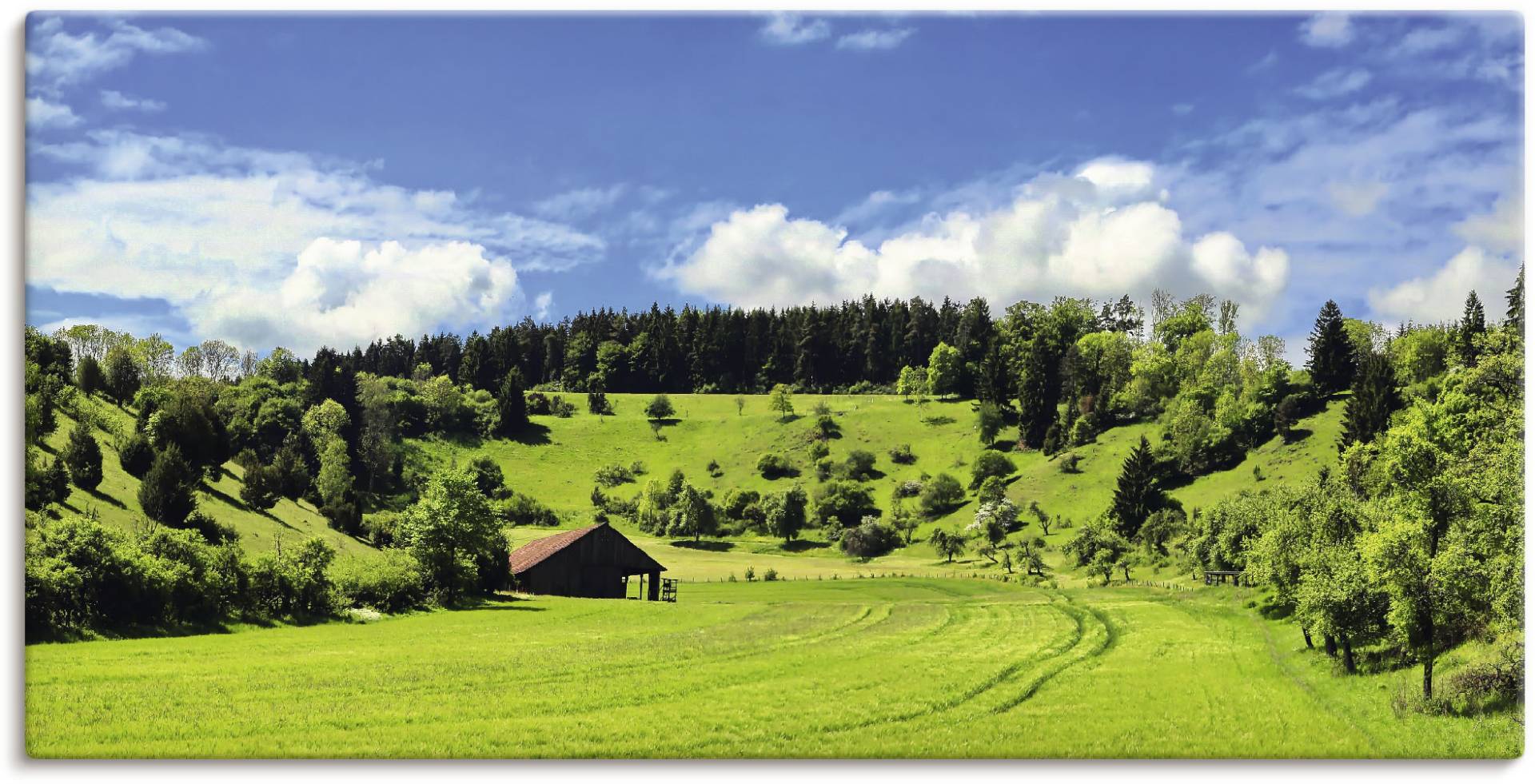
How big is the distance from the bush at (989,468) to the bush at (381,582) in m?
87.8

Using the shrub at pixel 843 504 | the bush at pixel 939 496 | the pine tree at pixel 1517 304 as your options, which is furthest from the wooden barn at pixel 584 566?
the bush at pixel 939 496

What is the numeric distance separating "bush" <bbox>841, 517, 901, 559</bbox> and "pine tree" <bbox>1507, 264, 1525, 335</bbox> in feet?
243

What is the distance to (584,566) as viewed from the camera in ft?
183

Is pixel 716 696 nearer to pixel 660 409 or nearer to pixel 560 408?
pixel 660 409

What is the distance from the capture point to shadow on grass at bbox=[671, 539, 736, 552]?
10631cm

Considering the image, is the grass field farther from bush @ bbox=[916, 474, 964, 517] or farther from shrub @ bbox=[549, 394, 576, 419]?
shrub @ bbox=[549, 394, 576, 419]

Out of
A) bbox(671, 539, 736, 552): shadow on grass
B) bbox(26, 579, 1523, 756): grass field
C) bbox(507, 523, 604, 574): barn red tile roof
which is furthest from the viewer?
bbox(671, 539, 736, 552): shadow on grass

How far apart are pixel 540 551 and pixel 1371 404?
3050 inches

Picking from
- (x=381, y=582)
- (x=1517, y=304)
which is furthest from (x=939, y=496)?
(x=1517, y=304)

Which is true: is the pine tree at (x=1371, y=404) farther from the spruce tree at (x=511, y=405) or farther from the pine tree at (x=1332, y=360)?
the spruce tree at (x=511, y=405)

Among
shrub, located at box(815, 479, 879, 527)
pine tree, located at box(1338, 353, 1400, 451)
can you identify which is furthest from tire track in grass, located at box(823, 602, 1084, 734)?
shrub, located at box(815, 479, 879, 527)

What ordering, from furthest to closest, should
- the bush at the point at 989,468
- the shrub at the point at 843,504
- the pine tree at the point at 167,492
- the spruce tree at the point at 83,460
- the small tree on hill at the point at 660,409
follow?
the small tree on hill at the point at 660,409 → the bush at the point at 989,468 → the shrub at the point at 843,504 → the pine tree at the point at 167,492 → the spruce tree at the point at 83,460

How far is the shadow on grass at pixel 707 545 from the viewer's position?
106 m

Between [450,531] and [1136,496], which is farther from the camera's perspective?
[1136,496]
